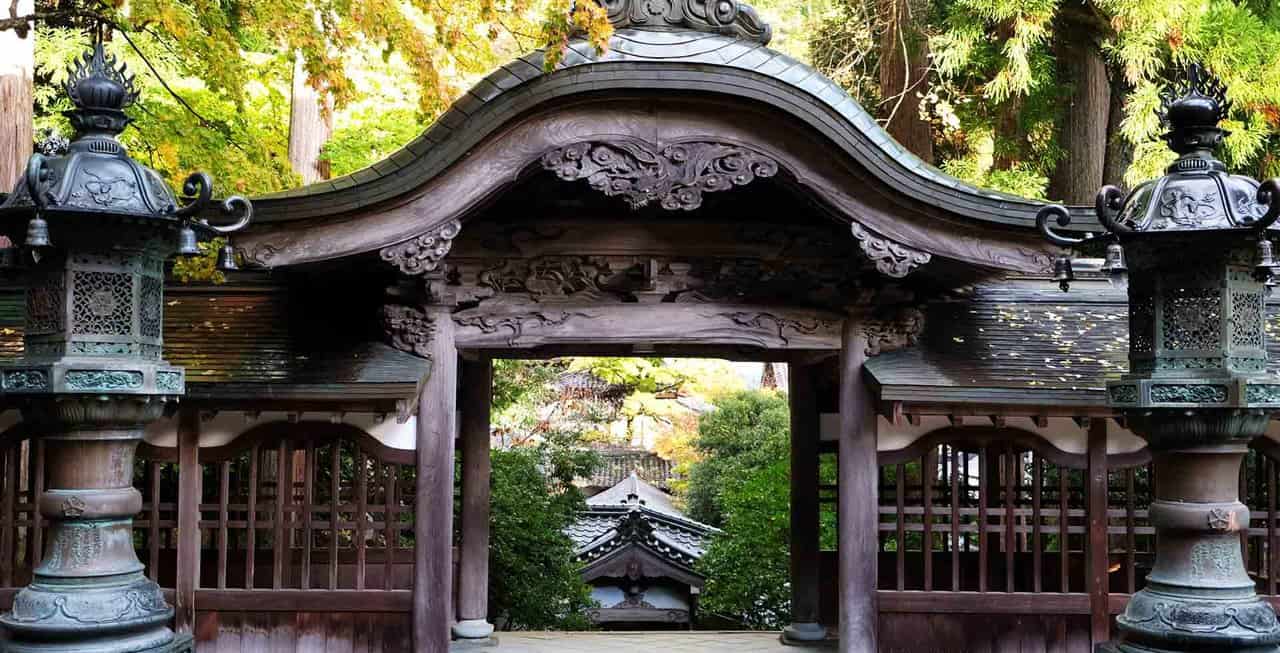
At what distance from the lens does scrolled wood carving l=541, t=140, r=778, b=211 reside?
643 centimetres

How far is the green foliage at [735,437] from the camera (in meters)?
20.2

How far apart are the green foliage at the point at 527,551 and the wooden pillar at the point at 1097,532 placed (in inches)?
299

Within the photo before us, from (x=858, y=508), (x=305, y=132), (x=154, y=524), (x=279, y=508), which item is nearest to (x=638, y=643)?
(x=858, y=508)

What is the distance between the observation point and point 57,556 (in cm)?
516

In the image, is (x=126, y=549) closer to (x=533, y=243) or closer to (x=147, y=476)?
(x=147, y=476)

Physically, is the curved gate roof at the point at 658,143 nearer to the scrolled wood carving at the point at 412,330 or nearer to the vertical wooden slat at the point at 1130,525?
the scrolled wood carving at the point at 412,330

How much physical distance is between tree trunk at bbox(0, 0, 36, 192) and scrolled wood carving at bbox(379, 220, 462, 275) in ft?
13.6

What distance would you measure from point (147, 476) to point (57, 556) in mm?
2559

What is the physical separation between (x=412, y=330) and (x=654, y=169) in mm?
2054

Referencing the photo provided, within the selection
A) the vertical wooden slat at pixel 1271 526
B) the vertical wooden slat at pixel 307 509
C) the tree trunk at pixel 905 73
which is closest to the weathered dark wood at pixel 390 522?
the vertical wooden slat at pixel 307 509

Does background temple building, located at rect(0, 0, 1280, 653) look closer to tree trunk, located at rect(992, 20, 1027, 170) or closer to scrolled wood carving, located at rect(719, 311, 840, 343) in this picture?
scrolled wood carving, located at rect(719, 311, 840, 343)

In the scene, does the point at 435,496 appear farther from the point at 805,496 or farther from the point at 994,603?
the point at 994,603

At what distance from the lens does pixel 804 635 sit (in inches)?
346

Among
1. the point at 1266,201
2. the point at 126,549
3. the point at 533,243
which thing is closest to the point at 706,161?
the point at 533,243
